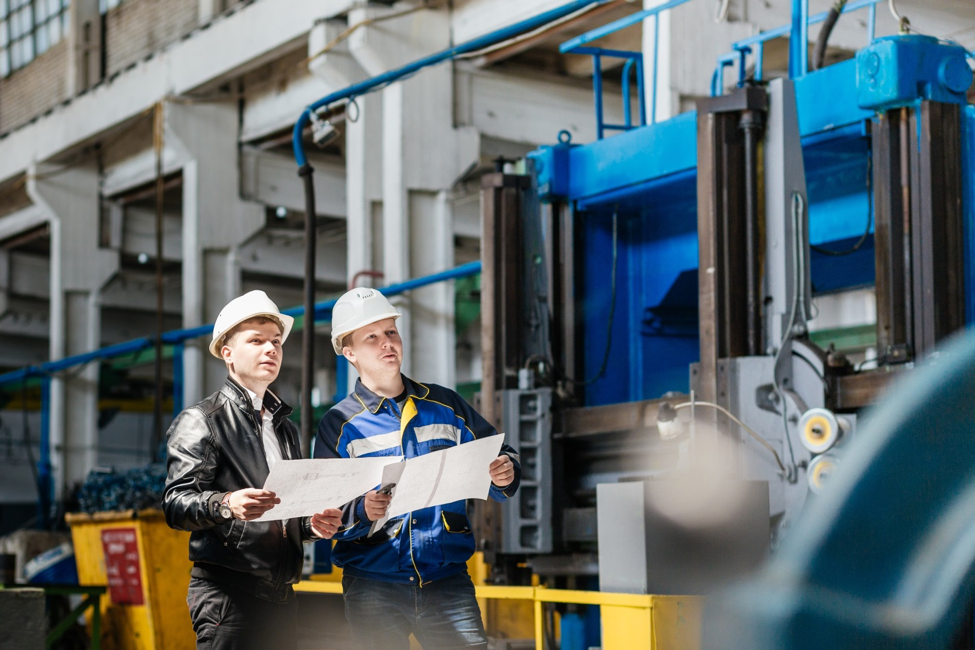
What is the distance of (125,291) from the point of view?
18297 millimetres

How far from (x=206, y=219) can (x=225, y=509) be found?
10.1 meters

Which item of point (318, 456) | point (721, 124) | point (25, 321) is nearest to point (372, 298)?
point (318, 456)

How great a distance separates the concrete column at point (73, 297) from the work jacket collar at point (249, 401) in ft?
39.9

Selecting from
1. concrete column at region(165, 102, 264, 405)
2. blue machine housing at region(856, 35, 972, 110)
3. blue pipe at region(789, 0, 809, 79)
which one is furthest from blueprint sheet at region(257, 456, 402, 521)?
concrete column at region(165, 102, 264, 405)

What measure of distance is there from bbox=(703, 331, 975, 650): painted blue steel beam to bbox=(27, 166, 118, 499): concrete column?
1460cm

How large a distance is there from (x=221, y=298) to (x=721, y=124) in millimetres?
8896

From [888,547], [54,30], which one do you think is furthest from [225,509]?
[54,30]

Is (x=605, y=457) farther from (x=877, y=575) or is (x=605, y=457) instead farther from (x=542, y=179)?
(x=877, y=575)

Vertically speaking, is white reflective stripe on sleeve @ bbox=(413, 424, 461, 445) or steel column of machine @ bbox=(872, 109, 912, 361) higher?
steel column of machine @ bbox=(872, 109, 912, 361)

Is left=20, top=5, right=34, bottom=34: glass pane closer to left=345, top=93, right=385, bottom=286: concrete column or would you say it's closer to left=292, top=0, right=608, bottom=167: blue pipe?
left=345, top=93, right=385, bottom=286: concrete column

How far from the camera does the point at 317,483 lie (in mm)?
3135

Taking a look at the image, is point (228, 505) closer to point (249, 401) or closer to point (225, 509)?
point (225, 509)

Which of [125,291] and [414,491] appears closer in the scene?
[414,491]

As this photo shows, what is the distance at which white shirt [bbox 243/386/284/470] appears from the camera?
3416 millimetres
